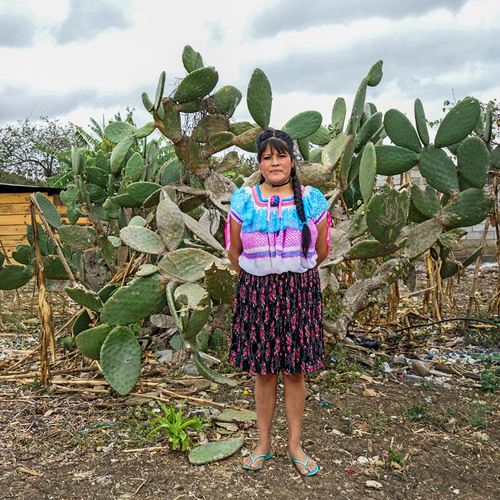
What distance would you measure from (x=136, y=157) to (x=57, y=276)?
110cm

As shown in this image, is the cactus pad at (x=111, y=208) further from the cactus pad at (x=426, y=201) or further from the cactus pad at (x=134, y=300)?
the cactus pad at (x=426, y=201)

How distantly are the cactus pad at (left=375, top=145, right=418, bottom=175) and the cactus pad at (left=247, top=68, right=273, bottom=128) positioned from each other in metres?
0.74

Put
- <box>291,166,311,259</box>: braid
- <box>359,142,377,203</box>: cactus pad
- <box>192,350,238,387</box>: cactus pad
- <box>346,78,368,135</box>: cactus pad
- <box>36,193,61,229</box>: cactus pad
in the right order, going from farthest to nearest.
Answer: <box>36,193,61,229</box>: cactus pad
<box>346,78,368,135</box>: cactus pad
<box>359,142,377,203</box>: cactus pad
<box>192,350,238,387</box>: cactus pad
<box>291,166,311,259</box>: braid

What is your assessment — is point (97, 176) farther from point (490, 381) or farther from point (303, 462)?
point (490, 381)

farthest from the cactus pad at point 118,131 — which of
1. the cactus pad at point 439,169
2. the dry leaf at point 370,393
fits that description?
the dry leaf at point 370,393

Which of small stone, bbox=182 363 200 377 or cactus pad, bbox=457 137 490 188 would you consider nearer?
cactus pad, bbox=457 137 490 188

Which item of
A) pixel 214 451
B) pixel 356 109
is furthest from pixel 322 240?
pixel 356 109

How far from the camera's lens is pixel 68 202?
13.4 feet

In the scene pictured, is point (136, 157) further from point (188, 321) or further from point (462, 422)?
point (462, 422)

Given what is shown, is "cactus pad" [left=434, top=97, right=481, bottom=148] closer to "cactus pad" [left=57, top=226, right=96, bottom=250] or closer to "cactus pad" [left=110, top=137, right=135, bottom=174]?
"cactus pad" [left=110, top=137, right=135, bottom=174]

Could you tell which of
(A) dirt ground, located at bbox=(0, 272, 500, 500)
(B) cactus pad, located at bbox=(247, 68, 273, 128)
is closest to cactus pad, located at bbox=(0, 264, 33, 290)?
Result: (A) dirt ground, located at bbox=(0, 272, 500, 500)

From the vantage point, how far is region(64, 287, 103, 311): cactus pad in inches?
102

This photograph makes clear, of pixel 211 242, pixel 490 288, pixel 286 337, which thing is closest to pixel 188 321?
pixel 286 337

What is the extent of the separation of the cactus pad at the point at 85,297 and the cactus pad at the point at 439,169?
214cm
